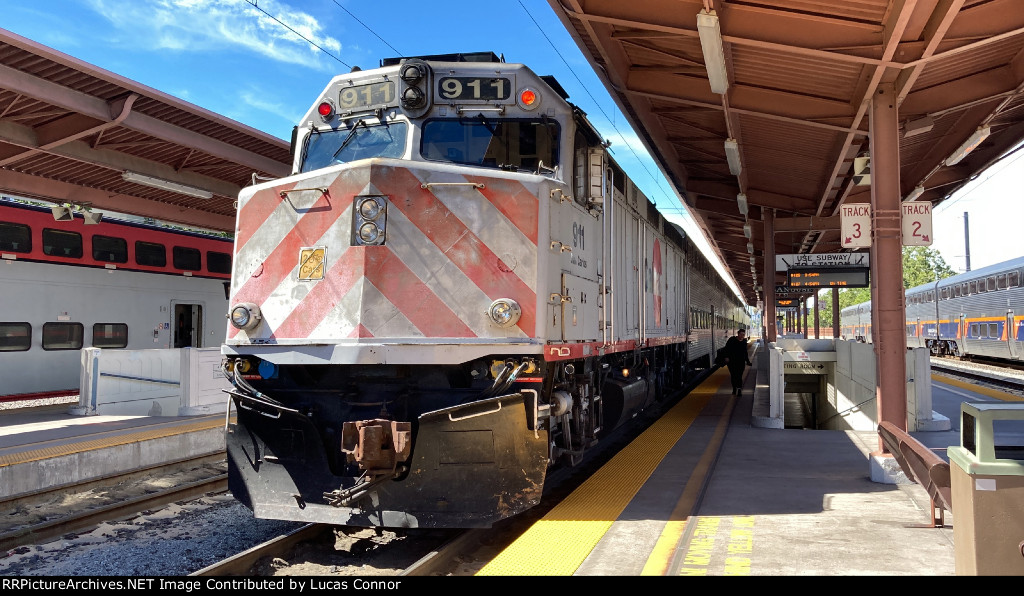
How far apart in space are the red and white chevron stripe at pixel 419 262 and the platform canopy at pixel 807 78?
11.9 feet

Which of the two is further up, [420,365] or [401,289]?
[401,289]

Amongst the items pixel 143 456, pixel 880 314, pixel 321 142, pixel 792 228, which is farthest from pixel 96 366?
pixel 792 228

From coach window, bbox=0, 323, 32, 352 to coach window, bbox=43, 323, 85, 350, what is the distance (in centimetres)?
32

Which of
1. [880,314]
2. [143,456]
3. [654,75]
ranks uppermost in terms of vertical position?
[654,75]

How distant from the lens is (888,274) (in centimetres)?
754

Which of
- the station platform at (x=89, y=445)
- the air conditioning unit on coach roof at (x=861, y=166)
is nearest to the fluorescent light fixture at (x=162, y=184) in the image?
the station platform at (x=89, y=445)

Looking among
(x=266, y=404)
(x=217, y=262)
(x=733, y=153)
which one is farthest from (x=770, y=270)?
(x=266, y=404)

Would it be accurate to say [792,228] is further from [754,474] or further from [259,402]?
[259,402]

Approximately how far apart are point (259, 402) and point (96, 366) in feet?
28.6

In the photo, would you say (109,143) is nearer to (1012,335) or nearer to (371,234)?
(371,234)

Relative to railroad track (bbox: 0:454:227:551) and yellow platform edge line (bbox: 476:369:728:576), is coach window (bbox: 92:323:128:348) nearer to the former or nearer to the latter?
railroad track (bbox: 0:454:227:551)

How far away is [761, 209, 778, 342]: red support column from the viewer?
19609mm

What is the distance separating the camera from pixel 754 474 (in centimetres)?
732
